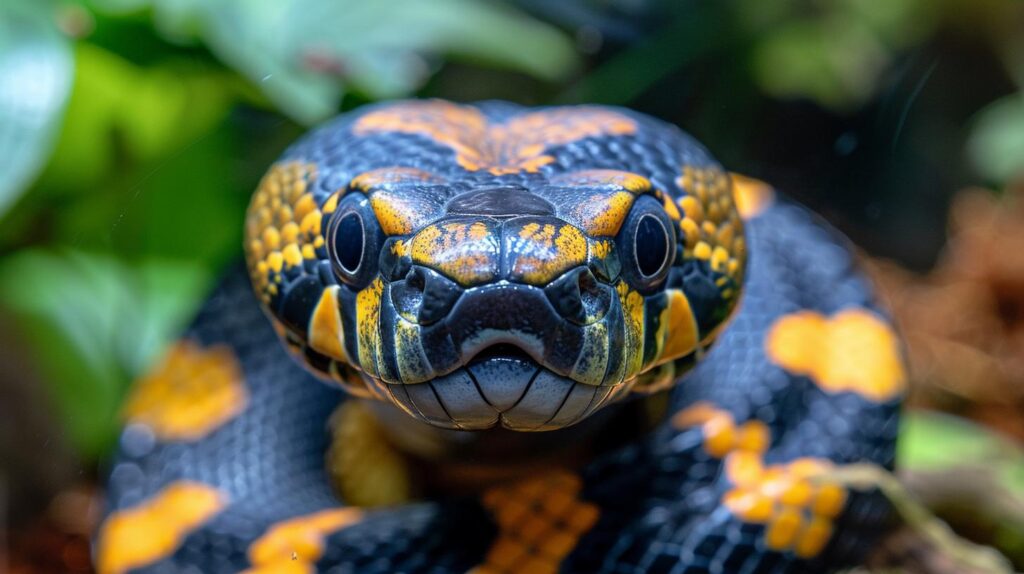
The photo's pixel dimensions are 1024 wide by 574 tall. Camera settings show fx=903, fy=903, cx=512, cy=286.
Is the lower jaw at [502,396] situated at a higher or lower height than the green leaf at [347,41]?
lower

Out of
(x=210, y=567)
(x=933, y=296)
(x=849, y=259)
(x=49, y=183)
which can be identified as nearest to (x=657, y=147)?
(x=849, y=259)

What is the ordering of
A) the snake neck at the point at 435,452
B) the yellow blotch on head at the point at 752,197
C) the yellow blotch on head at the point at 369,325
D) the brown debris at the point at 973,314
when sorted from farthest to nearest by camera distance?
→ the brown debris at the point at 973,314
the yellow blotch on head at the point at 752,197
the snake neck at the point at 435,452
the yellow blotch on head at the point at 369,325

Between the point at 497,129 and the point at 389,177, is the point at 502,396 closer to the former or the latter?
the point at 389,177

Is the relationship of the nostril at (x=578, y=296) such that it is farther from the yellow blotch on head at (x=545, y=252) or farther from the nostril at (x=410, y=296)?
the nostril at (x=410, y=296)

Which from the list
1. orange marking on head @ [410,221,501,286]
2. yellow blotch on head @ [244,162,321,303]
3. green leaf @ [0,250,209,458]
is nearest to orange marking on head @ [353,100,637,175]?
yellow blotch on head @ [244,162,321,303]

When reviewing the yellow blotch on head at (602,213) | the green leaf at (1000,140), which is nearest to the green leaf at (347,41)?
the yellow blotch on head at (602,213)

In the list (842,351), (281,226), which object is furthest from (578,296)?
(842,351)

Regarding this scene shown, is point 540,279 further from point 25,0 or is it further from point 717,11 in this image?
point 717,11
